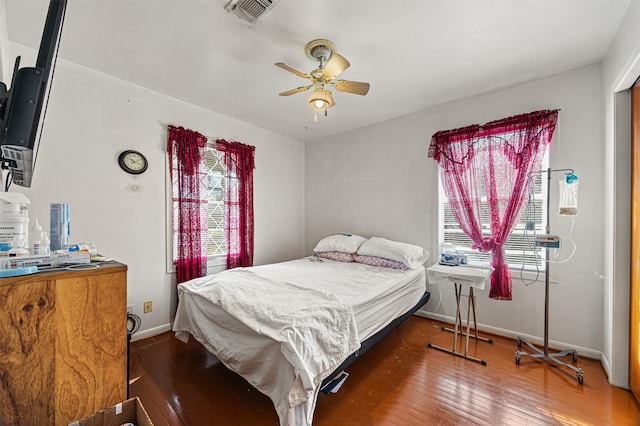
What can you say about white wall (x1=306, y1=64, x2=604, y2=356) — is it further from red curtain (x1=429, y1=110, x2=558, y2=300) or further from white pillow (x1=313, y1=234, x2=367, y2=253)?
white pillow (x1=313, y1=234, x2=367, y2=253)

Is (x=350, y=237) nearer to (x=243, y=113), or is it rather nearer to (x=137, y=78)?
(x=243, y=113)

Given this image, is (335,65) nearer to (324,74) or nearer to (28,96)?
(324,74)

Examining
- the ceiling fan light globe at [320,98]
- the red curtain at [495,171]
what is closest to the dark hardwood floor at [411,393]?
the red curtain at [495,171]

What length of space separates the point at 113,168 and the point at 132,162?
0.17 meters

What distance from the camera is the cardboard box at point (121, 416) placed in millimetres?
771

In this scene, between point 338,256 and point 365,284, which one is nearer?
point 365,284

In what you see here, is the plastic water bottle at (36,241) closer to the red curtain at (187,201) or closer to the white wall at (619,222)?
the red curtain at (187,201)

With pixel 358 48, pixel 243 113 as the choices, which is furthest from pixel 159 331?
pixel 358 48

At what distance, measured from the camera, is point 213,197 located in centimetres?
331

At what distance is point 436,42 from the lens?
2.04 m

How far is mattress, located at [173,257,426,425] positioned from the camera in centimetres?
142

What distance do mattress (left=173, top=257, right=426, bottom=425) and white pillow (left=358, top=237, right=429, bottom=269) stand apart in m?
0.20

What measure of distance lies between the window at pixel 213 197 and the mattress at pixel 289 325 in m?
0.91

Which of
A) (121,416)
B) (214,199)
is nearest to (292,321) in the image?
(121,416)
